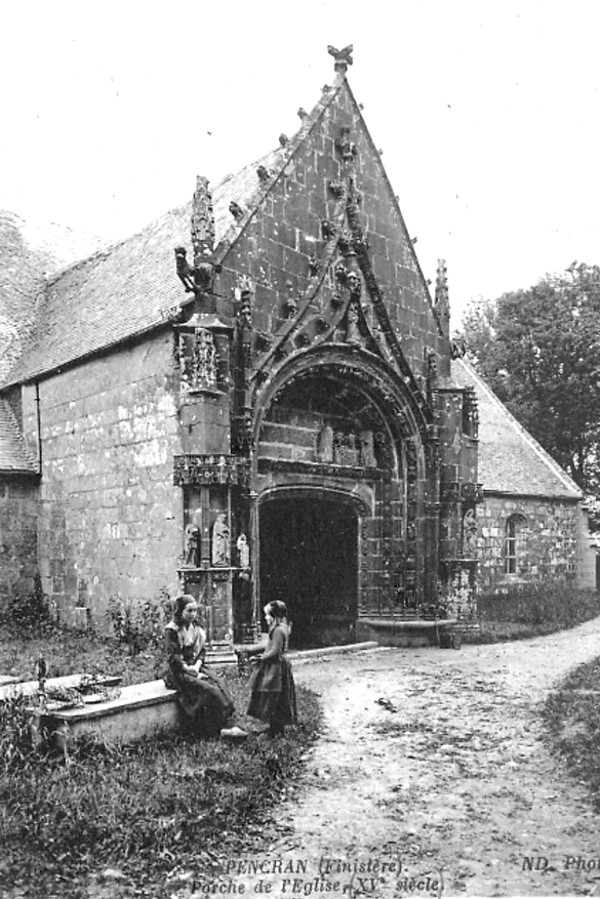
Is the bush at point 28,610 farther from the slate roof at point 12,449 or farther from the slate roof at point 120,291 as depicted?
the slate roof at point 120,291

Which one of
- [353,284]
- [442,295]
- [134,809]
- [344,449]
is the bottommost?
[134,809]

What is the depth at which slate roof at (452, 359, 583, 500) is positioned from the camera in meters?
26.5

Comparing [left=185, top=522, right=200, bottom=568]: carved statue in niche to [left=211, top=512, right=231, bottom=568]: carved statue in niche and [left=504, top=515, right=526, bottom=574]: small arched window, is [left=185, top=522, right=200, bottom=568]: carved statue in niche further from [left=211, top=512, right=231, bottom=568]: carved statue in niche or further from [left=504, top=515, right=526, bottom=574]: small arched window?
[left=504, top=515, right=526, bottom=574]: small arched window

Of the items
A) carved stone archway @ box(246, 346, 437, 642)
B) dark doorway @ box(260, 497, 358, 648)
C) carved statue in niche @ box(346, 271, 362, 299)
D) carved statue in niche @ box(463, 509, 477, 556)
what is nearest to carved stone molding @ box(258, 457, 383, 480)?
carved stone archway @ box(246, 346, 437, 642)

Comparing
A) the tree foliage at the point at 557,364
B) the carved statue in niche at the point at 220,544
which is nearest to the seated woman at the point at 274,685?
the carved statue in niche at the point at 220,544

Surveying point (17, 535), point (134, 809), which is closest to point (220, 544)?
point (134, 809)

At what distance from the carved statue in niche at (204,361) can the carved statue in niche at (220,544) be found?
1.92m

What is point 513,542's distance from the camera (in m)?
26.6

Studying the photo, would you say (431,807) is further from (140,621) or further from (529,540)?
(529,540)

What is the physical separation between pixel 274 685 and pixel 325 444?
7.69 meters

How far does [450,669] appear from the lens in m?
13.5

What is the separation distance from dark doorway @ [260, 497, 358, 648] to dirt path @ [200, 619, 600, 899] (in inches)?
195

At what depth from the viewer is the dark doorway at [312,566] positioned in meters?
16.8

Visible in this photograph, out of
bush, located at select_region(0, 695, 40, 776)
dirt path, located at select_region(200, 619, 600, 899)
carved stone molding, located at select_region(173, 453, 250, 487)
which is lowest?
dirt path, located at select_region(200, 619, 600, 899)
